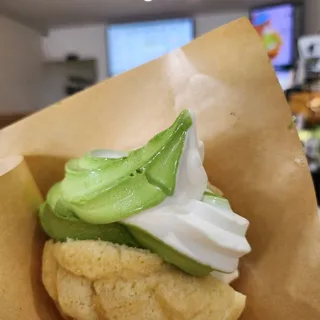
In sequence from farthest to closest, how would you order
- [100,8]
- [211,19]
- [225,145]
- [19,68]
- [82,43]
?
[82,43], [19,68], [211,19], [100,8], [225,145]

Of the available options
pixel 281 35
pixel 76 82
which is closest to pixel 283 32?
pixel 281 35

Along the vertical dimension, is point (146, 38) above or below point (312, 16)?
below

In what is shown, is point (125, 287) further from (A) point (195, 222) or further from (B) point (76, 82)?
(B) point (76, 82)

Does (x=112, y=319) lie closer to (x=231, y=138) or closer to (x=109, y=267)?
(x=109, y=267)

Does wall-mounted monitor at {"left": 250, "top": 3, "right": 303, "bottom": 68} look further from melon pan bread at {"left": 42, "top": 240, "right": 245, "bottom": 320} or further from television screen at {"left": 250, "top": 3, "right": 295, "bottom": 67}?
melon pan bread at {"left": 42, "top": 240, "right": 245, "bottom": 320}

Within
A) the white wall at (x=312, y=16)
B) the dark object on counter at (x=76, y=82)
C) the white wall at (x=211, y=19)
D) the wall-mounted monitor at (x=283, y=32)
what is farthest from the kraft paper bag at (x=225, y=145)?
the dark object on counter at (x=76, y=82)

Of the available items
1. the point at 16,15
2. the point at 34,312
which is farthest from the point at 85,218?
the point at 16,15

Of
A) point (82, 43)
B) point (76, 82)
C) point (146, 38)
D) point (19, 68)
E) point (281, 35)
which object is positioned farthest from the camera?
point (76, 82)

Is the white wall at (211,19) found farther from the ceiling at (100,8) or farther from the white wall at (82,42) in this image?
the white wall at (82,42)
